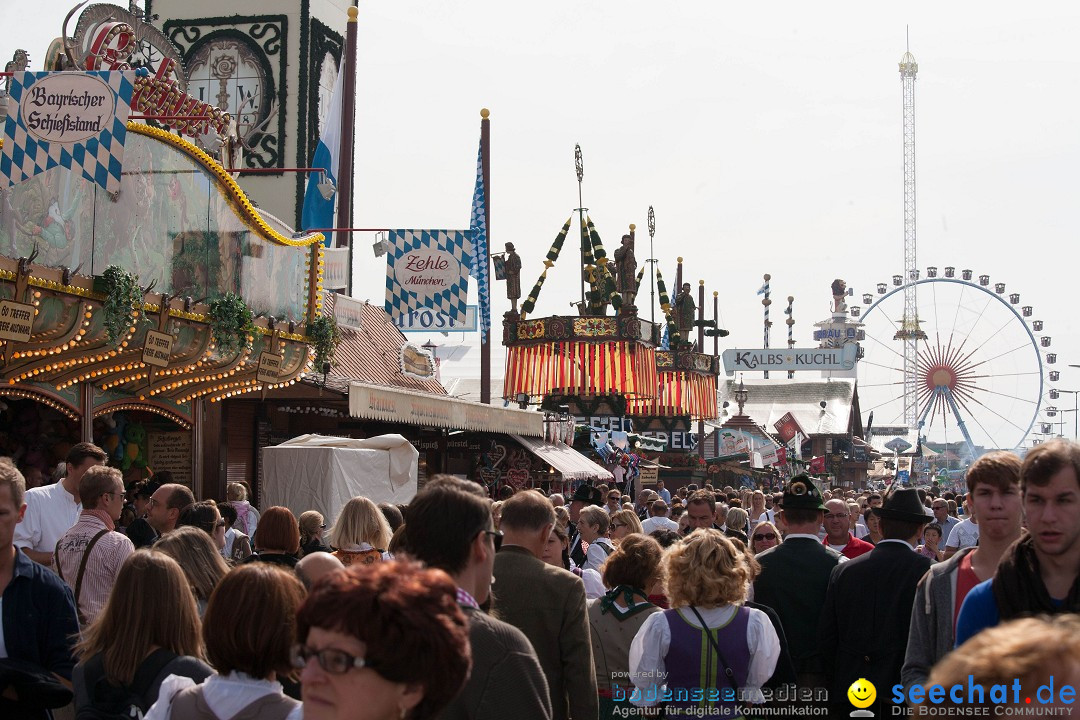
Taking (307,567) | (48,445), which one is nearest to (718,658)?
(307,567)

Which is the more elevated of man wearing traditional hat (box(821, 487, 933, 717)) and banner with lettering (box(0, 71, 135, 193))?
banner with lettering (box(0, 71, 135, 193))

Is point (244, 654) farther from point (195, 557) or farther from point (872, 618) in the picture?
point (872, 618)

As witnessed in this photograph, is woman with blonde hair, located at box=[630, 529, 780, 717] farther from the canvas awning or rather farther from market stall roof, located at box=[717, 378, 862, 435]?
market stall roof, located at box=[717, 378, 862, 435]

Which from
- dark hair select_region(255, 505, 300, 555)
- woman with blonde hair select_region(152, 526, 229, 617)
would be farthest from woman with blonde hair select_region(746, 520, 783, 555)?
woman with blonde hair select_region(152, 526, 229, 617)

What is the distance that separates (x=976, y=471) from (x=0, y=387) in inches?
446

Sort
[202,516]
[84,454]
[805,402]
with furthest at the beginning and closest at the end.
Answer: [805,402], [84,454], [202,516]

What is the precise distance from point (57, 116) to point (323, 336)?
6.18 m

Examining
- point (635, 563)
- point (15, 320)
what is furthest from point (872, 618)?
point (15, 320)

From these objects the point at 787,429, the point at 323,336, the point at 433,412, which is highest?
the point at 323,336

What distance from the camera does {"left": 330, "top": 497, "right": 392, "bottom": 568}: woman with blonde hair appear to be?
771 centimetres

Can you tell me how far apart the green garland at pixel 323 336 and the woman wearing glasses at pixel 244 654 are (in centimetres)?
1417

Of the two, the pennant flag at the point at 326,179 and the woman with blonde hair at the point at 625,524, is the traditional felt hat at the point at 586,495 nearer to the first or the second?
the woman with blonde hair at the point at 625,524

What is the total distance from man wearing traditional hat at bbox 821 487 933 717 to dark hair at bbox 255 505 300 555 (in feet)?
9.51

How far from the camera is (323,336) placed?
1784 centimetres
